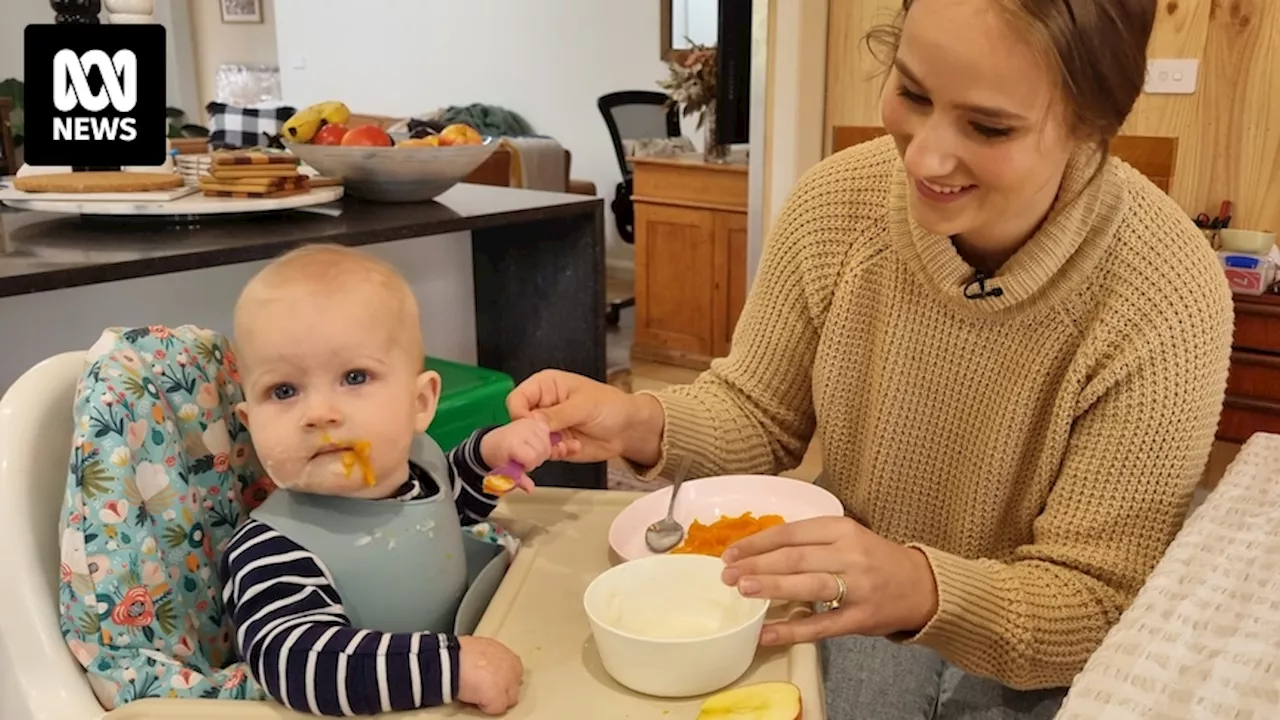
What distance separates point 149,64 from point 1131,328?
53.9 inches

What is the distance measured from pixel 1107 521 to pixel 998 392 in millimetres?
Answer: 174

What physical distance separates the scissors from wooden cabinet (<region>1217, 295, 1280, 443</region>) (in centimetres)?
35

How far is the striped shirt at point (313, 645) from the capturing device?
2.45 feet

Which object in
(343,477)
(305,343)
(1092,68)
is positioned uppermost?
(1092,68)

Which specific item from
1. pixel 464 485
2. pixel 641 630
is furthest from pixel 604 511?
pixel 641 630

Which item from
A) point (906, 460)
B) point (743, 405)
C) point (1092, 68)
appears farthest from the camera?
point (743, 405)

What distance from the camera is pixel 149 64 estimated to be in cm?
153

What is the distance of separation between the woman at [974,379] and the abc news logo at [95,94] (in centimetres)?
84

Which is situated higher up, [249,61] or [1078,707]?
[249,61]

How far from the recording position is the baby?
749 millimetres

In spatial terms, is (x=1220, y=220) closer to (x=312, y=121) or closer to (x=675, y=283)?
(x=675, y=283)

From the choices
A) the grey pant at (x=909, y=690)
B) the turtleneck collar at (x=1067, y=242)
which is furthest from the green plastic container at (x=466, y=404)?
the turtleneck collar at (x=1067, y=242)

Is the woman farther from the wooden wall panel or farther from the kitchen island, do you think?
the wooden wall panel

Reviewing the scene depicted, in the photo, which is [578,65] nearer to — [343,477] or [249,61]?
[249,61]
